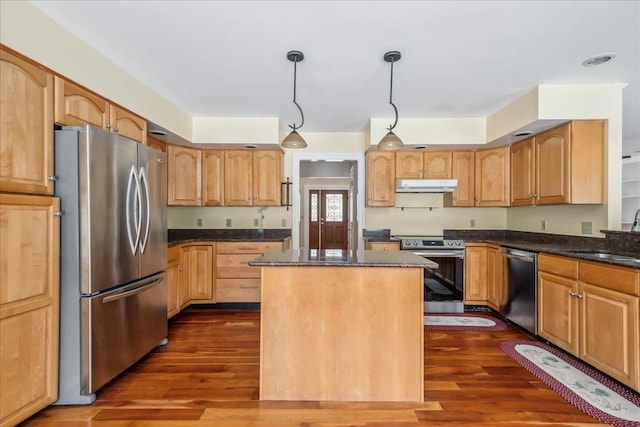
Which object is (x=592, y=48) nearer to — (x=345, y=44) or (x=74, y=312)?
(x=345, y=44)

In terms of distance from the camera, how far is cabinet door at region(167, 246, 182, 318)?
3188 mm

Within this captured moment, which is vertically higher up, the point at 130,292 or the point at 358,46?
the point at 358,46

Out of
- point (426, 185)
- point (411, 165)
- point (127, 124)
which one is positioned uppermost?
point (127, 124)

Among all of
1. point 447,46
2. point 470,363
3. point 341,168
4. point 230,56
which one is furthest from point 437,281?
point 341,168

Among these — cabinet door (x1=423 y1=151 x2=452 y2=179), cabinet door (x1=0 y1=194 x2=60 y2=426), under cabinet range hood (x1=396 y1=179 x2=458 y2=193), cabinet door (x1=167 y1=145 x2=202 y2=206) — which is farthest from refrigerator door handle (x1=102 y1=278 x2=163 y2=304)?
cabinet door (x1=423 y1=151 x2=452 y2=179)

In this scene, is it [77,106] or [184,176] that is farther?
[184,176]

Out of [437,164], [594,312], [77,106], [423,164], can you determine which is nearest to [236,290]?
[77,106]

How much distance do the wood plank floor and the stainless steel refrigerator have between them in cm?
16

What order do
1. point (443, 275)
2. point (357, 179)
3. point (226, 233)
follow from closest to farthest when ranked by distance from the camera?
point (443, 275) < point (226, 233) < point (357, 179)

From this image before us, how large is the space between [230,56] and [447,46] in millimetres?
1603

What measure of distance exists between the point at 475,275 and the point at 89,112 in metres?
4.09

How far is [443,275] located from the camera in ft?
12.0

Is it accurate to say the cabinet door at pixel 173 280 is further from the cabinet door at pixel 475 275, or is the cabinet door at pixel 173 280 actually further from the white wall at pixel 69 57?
the cabinet door at pixel 475 275

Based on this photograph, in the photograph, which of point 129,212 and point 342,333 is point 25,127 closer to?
point 129,212
